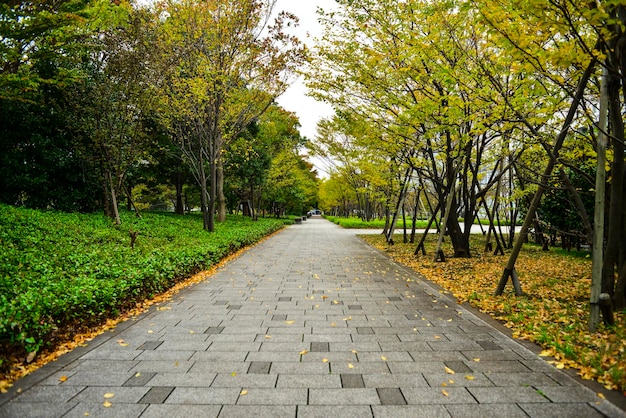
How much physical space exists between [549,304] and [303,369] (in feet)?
14.2

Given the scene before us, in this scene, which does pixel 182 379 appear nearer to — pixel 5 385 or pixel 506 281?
pixel 5 385

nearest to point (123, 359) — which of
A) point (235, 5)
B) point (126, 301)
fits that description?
point (126, 301)

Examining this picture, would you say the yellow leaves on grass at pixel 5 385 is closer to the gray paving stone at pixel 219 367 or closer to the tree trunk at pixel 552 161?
the gray paving stone at pixel 219 367

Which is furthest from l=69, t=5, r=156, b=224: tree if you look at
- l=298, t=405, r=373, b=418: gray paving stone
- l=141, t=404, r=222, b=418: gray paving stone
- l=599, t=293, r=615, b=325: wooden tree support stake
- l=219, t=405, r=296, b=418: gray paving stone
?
l=599, t=293, r=615, b=325: wooden tree support stake

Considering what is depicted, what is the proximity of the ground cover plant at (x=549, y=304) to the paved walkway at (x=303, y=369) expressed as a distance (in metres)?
0.32

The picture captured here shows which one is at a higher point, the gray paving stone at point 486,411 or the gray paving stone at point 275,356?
the gray paving stone at point 486,411

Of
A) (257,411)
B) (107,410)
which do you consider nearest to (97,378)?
(107,410)

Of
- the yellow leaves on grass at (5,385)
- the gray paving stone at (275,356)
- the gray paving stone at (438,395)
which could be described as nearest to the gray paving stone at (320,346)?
the gray paving stone at (275,356)

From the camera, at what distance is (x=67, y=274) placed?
221 inches

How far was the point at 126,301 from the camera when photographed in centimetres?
518

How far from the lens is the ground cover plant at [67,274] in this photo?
3408mm

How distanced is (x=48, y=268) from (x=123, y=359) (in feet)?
10.6

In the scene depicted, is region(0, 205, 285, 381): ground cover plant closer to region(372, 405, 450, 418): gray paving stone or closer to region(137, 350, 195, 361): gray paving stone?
region(137, 350, 195, 361): gray paving stone

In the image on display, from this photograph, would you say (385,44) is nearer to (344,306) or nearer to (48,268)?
(344,306)
